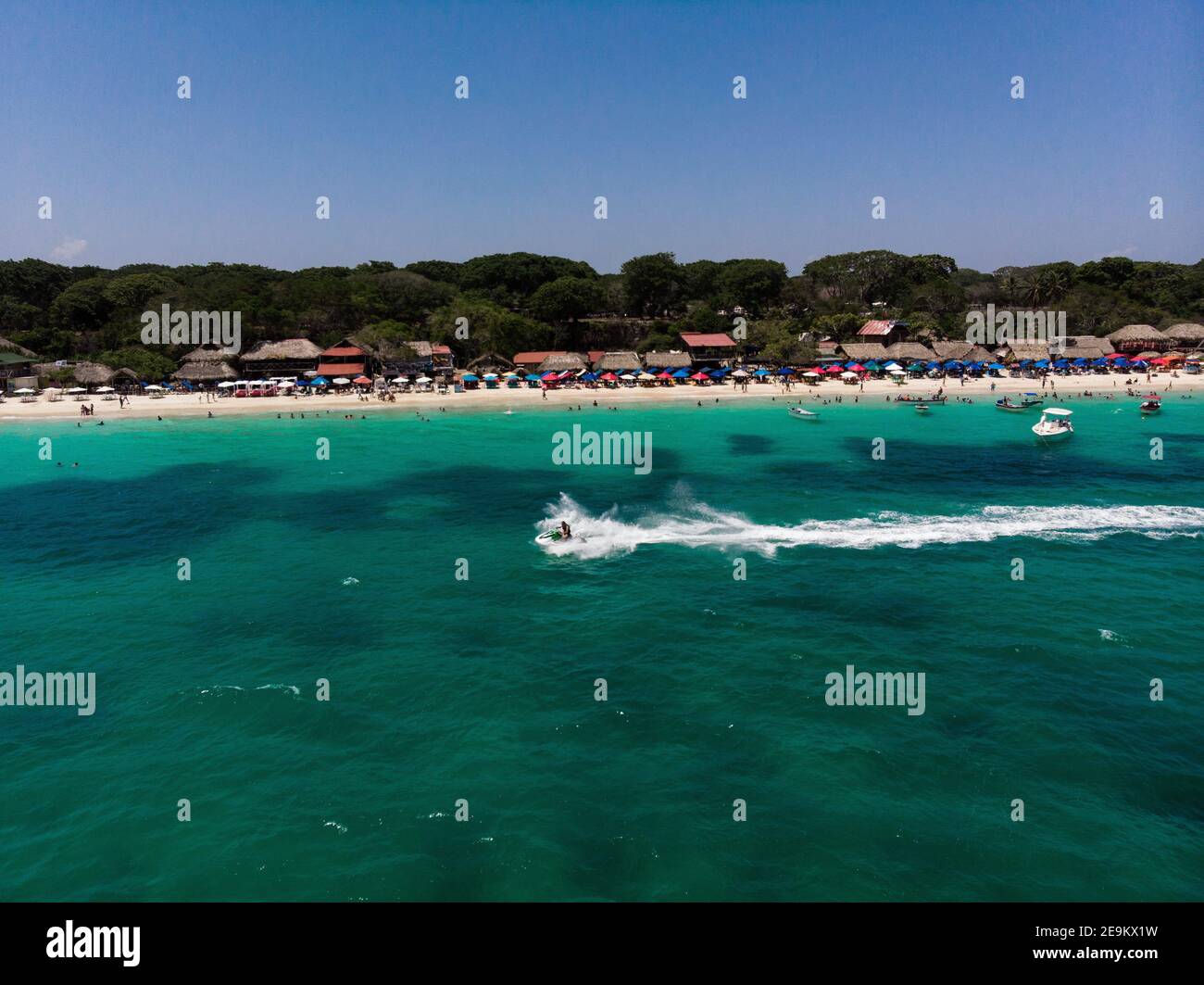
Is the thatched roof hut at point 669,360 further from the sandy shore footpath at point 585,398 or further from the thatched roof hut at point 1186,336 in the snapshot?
the thatched roof hut at point 1186,336

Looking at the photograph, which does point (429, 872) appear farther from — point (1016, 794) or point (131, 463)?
point (131, 463)

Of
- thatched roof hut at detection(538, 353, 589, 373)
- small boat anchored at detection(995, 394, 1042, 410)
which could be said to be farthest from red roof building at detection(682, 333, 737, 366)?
small boat anchored at detection(995, 394, 1042, 410)

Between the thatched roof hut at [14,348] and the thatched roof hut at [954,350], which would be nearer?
the thatched roof hut at [14,348]

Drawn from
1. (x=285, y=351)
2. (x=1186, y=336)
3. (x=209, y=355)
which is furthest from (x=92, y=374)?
(x=1186, y=336)

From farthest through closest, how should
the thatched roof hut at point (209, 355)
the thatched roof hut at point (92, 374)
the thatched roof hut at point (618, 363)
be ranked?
1. the thatched roof hut at point (618, 363)
2. the thatched roof hut at point (209, 355)
3. the thatched roof hut at point (92, 374)

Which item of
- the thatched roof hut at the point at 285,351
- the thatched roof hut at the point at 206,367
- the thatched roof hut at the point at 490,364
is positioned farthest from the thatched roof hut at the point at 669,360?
the thatched roof hut at the point at 206,367

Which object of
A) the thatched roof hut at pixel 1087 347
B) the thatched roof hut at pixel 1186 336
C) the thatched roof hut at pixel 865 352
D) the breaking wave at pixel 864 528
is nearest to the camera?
the breaking wave at pixel 864 528
